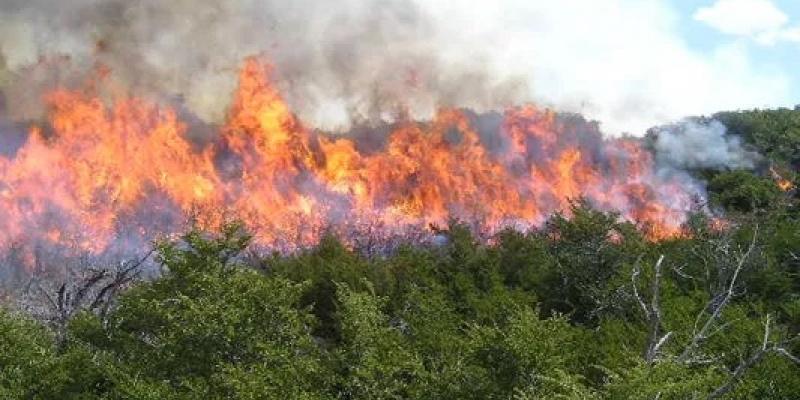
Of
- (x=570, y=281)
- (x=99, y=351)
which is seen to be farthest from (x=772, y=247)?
(x=99, y=351)

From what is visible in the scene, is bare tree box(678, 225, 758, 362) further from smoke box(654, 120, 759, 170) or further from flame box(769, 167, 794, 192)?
smoke box(654, 120, 759, 170)

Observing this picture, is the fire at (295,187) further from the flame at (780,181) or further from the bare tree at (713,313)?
the bare tree at (713,313)

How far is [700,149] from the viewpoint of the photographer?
8988cm

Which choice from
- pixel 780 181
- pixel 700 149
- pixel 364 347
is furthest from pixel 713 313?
pixel 700 149

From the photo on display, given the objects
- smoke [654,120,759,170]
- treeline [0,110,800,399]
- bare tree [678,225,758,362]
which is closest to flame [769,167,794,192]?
smoke [654,120,759,170]

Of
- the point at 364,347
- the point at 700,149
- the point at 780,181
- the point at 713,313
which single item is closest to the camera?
the point at 364,347

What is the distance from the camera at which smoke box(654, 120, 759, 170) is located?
88625mm

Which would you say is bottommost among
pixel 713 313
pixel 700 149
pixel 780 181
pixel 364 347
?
pixel 713 313

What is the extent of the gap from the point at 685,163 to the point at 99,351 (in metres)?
76.5

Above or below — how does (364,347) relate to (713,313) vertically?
above

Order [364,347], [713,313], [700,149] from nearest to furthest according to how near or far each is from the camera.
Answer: [364,347] < [713,313] < [700,149]

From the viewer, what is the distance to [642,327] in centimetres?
3384

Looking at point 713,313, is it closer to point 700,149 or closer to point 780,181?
point 780,181

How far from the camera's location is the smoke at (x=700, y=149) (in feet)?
291
